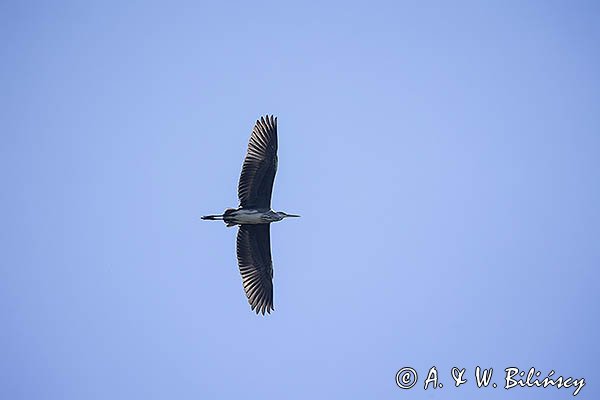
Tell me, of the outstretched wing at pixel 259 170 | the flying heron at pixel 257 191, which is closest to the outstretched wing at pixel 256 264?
the flying heron at pixel 257 191

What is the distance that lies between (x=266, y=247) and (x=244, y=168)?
10.1 feet

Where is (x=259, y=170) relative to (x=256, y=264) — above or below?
above

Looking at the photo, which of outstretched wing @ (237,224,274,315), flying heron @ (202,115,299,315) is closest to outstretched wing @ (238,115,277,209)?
flying heron @ (202,115,299,315)

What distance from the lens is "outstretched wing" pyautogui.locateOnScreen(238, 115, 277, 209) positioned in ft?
91.2

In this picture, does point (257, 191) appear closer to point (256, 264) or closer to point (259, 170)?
point (259, 170)

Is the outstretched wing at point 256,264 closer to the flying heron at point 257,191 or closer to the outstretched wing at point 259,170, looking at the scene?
the flying heron at point 257,191

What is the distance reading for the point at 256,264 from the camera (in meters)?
29.6

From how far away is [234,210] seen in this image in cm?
2781

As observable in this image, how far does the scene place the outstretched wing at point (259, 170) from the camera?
27797 mm

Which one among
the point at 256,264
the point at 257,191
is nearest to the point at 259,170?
the point at 257,191

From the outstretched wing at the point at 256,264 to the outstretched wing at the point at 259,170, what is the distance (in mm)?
1255

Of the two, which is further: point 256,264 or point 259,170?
point 256,264

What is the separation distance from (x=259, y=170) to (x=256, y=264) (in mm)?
3601

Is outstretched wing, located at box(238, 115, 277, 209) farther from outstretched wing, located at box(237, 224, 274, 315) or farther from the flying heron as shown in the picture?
outstretched wing, located at box(237, 224, 274, 315)
